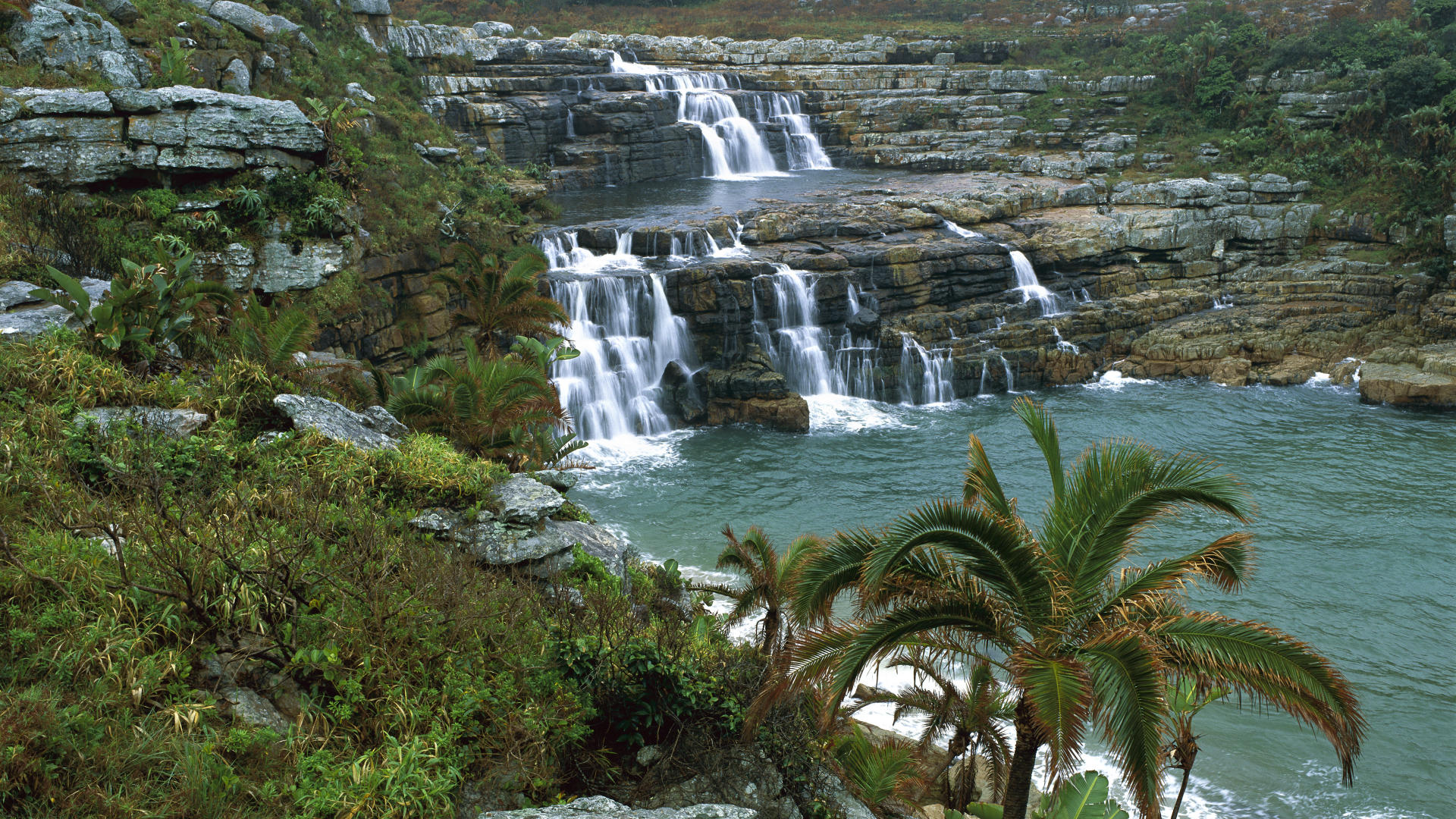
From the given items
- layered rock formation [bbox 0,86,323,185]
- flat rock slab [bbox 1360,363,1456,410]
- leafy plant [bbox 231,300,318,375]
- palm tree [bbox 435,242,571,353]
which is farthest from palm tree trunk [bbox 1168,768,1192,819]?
flat rock slab [bbox 1360,363,1456,410]

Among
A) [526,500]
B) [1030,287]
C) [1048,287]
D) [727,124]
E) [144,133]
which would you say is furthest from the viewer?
[727,124]

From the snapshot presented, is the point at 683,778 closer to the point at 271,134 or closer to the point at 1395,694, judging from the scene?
the point at 1395,694

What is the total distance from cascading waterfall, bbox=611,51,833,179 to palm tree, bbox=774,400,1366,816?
3231cm

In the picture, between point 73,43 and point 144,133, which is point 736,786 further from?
point 73,43

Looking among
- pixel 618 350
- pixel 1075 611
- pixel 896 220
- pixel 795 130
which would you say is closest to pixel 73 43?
pixel 618 350

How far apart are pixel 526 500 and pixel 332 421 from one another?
2.39m

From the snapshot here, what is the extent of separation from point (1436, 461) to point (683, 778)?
2134 cm

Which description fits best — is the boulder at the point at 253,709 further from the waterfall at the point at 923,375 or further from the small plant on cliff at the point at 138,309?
the waterfall at the point at 923,375

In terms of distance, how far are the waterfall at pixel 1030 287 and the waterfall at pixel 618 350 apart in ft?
35.7

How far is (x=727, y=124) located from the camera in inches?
1507

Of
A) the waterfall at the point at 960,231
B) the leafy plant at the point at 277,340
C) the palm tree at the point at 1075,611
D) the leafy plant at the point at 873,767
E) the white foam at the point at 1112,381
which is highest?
the waterfall at the point at 960,231

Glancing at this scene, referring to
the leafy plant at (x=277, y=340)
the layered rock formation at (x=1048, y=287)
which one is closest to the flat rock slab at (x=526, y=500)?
the leafy plant at (x=277, y=340)

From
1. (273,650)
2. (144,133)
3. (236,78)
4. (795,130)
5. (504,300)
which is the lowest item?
(273,650)

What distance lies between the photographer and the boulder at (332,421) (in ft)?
31.7
